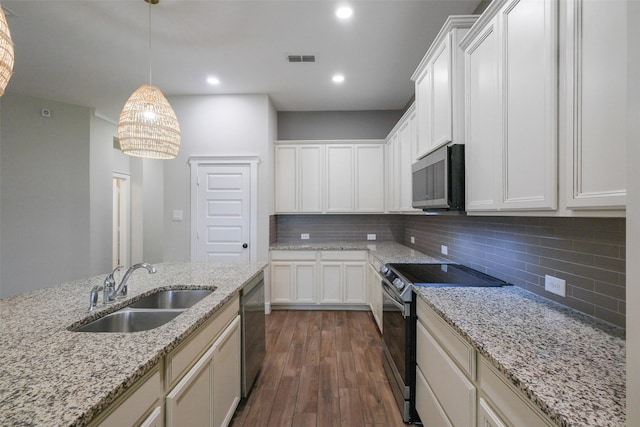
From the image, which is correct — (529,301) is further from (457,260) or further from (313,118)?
(313,118)

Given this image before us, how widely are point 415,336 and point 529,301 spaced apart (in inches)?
26.5

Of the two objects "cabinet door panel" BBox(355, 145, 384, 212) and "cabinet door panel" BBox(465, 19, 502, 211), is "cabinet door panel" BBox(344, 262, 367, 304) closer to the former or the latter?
"cabinet door panel" BBox(355, 145, 384, 212)

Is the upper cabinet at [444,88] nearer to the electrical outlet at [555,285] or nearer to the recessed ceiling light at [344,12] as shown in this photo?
the recessed ceiling light at [344,12]

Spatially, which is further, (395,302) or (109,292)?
(395,302)

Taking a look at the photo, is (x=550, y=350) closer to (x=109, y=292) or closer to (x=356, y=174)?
(x=109, y=292)

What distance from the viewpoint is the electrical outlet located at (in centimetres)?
138

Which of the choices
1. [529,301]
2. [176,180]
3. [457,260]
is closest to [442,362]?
[529,301]

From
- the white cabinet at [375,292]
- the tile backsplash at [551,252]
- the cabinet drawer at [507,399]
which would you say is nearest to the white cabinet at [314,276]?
the white cabinet at [375,292]

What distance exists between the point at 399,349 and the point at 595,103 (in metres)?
1.70

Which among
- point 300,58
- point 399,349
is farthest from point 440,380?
point 300,58

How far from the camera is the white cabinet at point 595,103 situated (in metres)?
0.82

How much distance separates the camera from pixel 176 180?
3863mm

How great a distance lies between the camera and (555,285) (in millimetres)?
1431

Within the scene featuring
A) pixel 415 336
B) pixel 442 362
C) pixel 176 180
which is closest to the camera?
pixel 442 362
